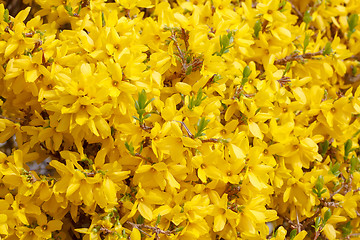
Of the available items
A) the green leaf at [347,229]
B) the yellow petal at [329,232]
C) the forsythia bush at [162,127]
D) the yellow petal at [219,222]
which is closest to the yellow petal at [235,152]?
the forsythia bush at [162,127]

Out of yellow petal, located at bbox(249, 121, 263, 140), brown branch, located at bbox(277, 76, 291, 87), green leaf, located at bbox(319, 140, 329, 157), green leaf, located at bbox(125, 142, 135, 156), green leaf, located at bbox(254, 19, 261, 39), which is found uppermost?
green leaf, located at bbox(254, 19, 261, 39)

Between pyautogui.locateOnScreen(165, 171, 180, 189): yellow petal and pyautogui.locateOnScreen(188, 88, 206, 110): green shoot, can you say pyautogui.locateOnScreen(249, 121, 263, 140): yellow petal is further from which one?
pyautogui.locateOnScreen(165, 171, 180, 189): yellow petal

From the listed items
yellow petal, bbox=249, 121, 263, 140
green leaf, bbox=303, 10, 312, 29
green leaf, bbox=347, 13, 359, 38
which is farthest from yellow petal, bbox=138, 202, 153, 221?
green leaf, bbox=347, 13, 359, 38

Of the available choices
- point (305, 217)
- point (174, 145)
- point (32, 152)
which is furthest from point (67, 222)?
point (305, 217)

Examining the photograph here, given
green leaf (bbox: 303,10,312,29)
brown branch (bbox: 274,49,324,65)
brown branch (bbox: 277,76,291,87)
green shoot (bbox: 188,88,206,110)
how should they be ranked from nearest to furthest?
green shoot (bbox: 188,88,206,110), brown branch (bbox: 277,76,291,87), brown branch (bbox: 274,49,324,65), green leaf (bbox: 303,10,312,29)

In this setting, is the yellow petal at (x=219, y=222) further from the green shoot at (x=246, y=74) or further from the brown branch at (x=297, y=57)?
the brown branch at (x=297, y=57)

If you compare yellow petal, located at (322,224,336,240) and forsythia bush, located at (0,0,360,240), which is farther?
yellow petal, located at (322,224,336,240)

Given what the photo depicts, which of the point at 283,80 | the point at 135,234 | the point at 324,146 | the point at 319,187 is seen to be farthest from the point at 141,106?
the point at 324,146

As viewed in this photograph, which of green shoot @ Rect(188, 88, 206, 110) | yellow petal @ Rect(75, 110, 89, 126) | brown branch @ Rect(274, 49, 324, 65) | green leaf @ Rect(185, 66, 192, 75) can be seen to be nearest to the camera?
yellow petal @ Rect(75, 110, 89, 126)
